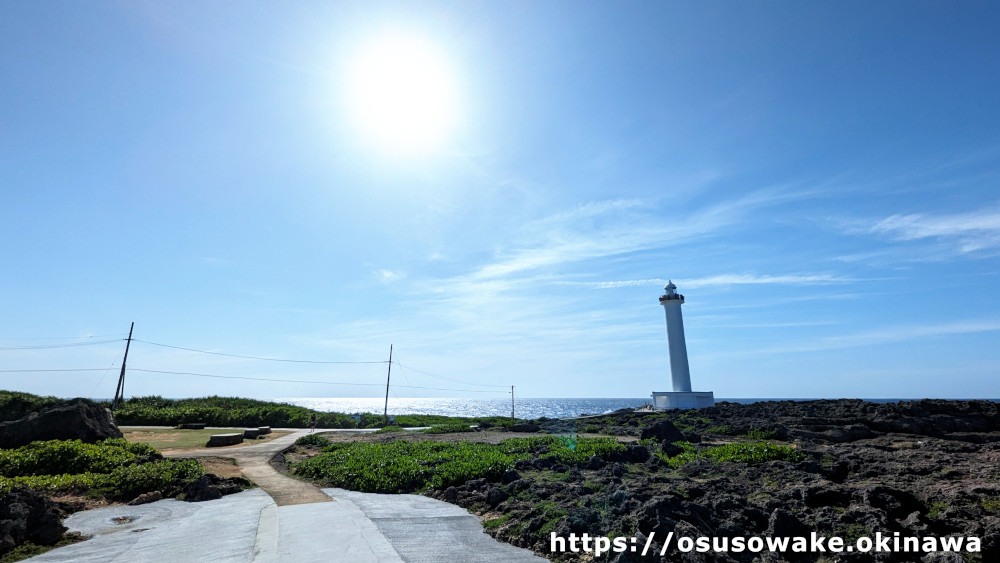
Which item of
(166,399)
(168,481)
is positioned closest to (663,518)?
(168,481)

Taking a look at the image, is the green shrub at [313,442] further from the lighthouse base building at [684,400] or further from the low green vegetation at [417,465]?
the lighthouse base building at [684,400]

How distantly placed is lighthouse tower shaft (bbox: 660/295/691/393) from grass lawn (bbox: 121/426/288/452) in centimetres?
4340

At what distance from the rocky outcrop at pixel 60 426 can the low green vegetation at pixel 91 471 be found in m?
2.98

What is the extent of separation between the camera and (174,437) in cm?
3381

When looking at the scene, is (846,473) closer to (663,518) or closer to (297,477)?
(663,518)

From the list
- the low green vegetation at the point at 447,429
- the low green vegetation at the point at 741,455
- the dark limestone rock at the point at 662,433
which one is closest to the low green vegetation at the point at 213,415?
the low green vegetation at the point at 447,429

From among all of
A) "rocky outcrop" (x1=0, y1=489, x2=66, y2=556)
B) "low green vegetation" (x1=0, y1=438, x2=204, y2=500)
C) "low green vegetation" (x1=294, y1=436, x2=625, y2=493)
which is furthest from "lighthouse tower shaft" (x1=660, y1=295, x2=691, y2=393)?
"rocky outcrop" (x1=0, y1=489, x2=66, y2=556)

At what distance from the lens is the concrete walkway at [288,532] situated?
29.2 ft

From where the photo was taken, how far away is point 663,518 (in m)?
9.42

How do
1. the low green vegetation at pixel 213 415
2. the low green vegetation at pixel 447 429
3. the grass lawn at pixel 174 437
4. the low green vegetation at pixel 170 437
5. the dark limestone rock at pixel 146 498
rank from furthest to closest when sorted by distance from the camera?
the low green vegetation at pixel 213 415 < the low green vegetation at pixel 447 429 < the low green vegetation at pixel 170 437 < the grass lawn at pixel 174 437 < the dark limestone rock at pixel 146 498

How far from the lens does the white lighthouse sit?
53.4 meters

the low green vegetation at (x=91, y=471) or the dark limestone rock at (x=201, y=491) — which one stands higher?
the low green vegetation at (x=91, y=471)

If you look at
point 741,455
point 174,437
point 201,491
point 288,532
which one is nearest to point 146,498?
point 201,491

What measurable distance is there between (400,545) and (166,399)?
55851mm
